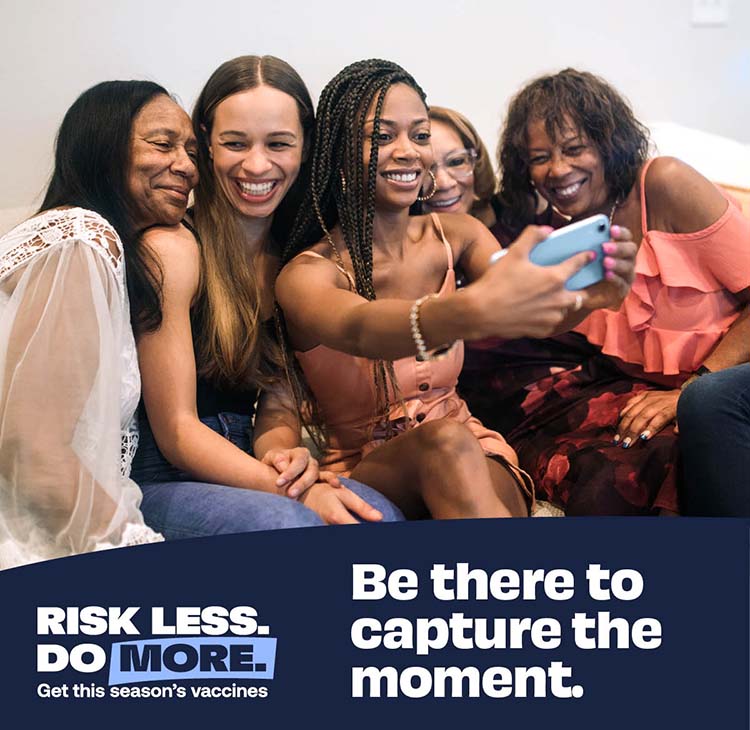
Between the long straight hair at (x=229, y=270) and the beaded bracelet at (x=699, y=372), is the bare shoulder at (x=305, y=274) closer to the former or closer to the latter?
the long straight hair at (x=229, y=270)

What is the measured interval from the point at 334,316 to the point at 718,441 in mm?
532

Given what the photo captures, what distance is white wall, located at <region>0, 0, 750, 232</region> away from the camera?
1857mm

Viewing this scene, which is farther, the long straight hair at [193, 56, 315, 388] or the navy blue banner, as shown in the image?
the long straight hair at [193, 56, 315, 388]

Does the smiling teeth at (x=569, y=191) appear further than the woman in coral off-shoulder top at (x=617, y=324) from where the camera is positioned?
Yes

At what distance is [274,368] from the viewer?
1.47 metres

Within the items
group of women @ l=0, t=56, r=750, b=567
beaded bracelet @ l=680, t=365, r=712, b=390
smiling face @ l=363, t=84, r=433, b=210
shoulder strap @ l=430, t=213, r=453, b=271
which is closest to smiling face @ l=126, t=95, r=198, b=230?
group of women @ l=0, t=56, r=750, b=567

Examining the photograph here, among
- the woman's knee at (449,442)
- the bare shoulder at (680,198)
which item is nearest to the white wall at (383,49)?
the bare shoulder at (680,198)

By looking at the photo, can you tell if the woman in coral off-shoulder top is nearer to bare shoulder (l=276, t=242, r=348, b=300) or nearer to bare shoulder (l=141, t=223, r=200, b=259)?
bare shoulder (l=276, t=242, r=348, b=300)

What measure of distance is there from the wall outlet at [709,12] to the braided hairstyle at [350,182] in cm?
101

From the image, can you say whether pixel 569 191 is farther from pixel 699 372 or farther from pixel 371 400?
pixel 371 400

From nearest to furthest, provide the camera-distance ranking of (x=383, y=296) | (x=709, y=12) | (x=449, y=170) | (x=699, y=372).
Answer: (x=383, y=296) < (x=699, y=372) < (x=449, y=170) < (x=709, y=12)

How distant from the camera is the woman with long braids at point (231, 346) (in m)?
1.29

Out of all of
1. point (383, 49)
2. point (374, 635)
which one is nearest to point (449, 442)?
point (374, 635)

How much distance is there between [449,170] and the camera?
5.65 ft
